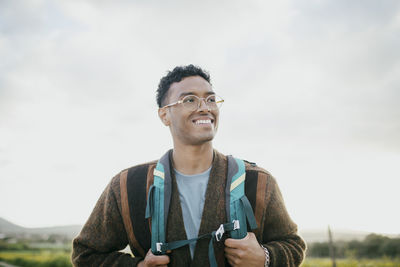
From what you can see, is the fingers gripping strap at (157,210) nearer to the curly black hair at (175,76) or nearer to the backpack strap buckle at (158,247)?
the backpack strap buckle at (158,247)

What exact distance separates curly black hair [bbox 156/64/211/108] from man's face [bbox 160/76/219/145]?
10 centimetres

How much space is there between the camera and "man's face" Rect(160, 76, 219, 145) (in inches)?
99.0

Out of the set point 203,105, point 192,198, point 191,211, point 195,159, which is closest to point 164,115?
point 203,105

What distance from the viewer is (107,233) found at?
93.4 inches

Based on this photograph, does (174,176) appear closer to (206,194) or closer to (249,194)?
(206,194)

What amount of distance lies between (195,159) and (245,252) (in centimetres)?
96

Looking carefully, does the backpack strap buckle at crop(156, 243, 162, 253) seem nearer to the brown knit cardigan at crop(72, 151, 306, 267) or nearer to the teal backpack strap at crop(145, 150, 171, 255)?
the teal backpack strap at crop(145, 150, 171, 255)

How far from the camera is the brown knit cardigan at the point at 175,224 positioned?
87.4 inches

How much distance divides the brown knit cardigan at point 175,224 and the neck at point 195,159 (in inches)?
5.2

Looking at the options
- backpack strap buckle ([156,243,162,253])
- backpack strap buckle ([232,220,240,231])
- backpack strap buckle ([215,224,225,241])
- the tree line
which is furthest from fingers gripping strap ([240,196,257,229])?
the tree line

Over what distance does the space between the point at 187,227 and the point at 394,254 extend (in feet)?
63.4

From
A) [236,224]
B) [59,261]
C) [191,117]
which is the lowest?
[59,261]

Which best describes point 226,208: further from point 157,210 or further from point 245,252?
point 157,210

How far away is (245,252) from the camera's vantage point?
2.04m
